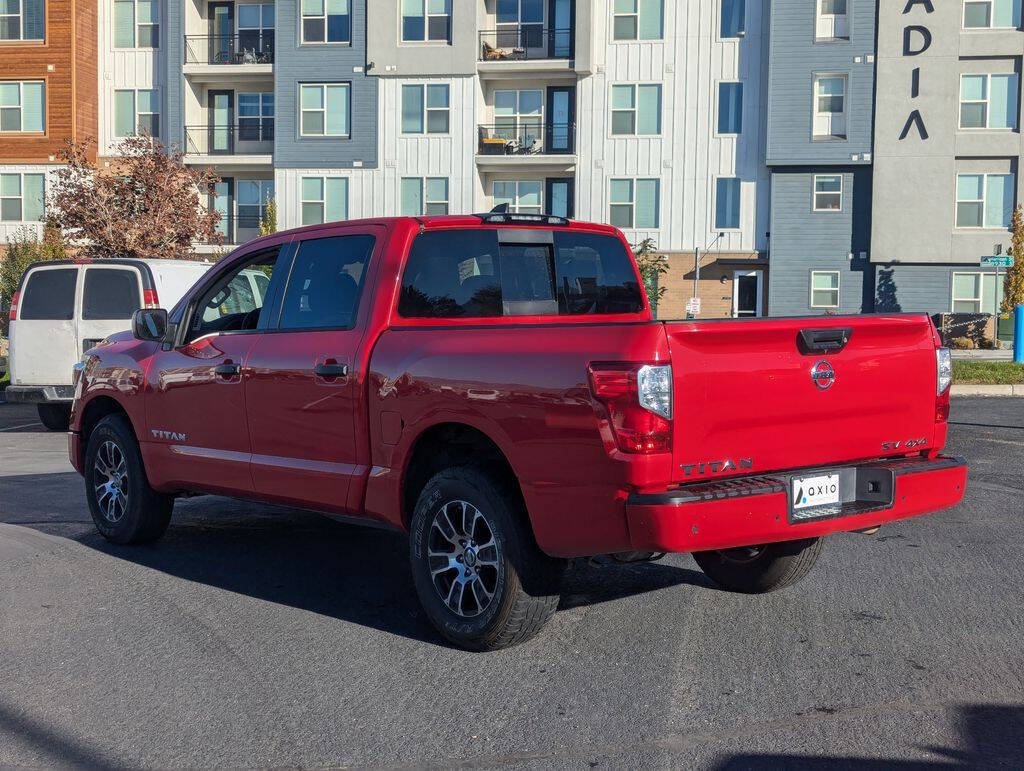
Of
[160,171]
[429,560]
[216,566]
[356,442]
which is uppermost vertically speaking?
[160,171]

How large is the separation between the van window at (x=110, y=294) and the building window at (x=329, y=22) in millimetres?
27481

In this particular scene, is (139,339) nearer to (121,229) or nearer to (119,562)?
(119,562)

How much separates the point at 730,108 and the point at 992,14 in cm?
890

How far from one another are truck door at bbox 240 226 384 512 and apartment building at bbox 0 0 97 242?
37.9 metres

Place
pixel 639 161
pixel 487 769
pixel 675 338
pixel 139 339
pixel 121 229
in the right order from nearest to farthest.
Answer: pixel 487 769, pixel 675 338, pixel 139 339, pixel 121 229, pixel 639 161

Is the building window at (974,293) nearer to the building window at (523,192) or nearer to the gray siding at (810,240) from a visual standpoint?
the gray siding at (810,240)

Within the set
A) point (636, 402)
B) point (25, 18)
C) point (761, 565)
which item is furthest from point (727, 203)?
point (636, 402)

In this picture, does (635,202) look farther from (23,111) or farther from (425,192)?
(23,111)

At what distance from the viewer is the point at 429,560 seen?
218 inches

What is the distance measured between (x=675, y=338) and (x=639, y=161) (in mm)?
36482

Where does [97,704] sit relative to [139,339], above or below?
below

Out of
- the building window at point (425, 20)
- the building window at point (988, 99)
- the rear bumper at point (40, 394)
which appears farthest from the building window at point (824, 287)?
the rear bumper at point (40, 394)

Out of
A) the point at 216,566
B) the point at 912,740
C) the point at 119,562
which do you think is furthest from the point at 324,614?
the point at 912,740

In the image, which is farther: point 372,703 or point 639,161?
point 639,161
